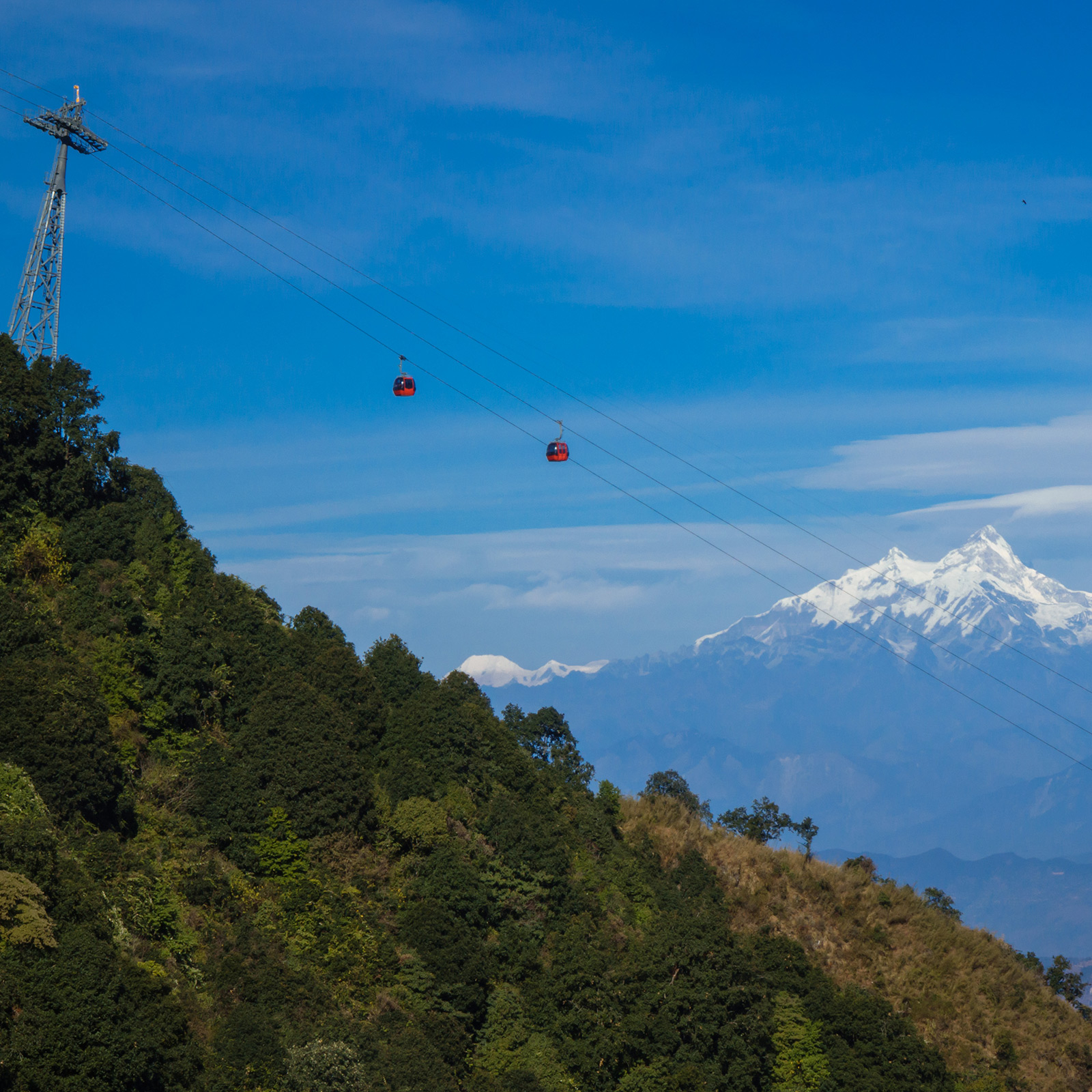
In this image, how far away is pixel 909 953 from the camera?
75000mm

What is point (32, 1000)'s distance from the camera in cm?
3722

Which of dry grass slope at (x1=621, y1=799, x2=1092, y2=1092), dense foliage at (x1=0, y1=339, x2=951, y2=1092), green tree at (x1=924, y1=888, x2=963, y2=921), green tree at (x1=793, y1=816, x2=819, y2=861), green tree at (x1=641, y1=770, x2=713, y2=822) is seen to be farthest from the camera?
green tree at (x1=641, y1=770, x2=713, y2=822)

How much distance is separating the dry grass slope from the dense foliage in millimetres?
3924

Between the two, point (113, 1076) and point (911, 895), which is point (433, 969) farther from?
point (911, 895)

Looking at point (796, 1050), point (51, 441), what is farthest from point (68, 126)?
point (796, 1050)

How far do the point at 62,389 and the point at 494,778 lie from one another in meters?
36.4

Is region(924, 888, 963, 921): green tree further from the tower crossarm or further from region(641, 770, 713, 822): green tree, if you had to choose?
the tower crossarm

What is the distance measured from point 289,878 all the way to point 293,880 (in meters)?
0.28

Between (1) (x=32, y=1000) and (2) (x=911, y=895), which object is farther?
(2) (x=911, y=895)

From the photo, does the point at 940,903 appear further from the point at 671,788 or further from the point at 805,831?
the point at 671,788

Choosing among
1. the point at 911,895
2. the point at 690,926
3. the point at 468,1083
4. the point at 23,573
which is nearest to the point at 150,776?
the point at 23,573

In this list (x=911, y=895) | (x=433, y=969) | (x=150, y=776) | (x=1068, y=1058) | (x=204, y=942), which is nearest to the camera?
(x=204, y=942)

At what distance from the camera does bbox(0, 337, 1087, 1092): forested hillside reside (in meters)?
43.7

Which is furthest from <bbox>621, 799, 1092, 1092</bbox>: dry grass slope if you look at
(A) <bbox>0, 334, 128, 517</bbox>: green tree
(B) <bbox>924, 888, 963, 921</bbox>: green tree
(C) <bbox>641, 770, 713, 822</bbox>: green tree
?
(A) <bbox>0, 334, 128, 517</bbox>: green tree
